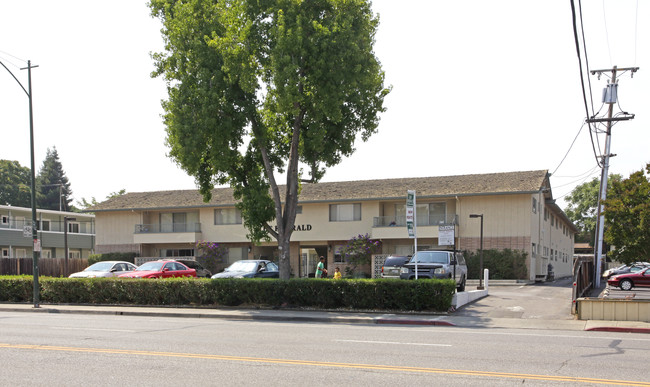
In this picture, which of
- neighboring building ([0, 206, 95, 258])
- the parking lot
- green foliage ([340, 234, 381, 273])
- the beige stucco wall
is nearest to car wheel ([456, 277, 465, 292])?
the parking lot

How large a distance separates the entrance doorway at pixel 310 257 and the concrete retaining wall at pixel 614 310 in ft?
95.7

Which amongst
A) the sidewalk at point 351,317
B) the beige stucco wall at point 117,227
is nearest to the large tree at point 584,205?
the beige stucco wall at point 117,227

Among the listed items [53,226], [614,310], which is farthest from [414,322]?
[53,226]

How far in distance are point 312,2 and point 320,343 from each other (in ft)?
42.4

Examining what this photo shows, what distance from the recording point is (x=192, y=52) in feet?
69.7

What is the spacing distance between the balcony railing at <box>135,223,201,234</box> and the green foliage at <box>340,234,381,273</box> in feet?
42.2

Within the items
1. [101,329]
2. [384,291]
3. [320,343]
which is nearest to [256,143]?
[384,291]

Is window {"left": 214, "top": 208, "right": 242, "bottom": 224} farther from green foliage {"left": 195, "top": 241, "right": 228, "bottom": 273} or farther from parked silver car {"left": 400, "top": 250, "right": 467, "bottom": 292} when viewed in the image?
parked silver car {"left": 400, "top": 250, "right": 467, "bottom": 292}

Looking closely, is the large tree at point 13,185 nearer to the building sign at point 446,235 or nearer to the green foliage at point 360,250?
the green foliage at point 360,250

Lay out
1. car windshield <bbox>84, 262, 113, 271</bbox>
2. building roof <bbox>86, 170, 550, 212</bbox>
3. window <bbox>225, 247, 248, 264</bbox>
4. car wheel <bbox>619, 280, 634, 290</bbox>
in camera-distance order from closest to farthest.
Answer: car windshield <bbox>84, 262, 113, 271</bbox>
car wheel <bbox>619, 280, 634, 290</bbox>
building roof <bbox>86, 170, 550, 212</bbox>
window <bbox>225, 247, 248, 264</bbox>

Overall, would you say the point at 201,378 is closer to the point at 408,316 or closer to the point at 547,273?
Answer: the point at 408,316

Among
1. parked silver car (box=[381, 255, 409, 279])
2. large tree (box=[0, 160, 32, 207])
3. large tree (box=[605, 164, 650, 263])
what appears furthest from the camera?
large tree (box=[0, 160, 32, 207])

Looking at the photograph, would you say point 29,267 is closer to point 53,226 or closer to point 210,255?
point 210,255

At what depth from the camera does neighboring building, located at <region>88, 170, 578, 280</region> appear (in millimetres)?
38375
